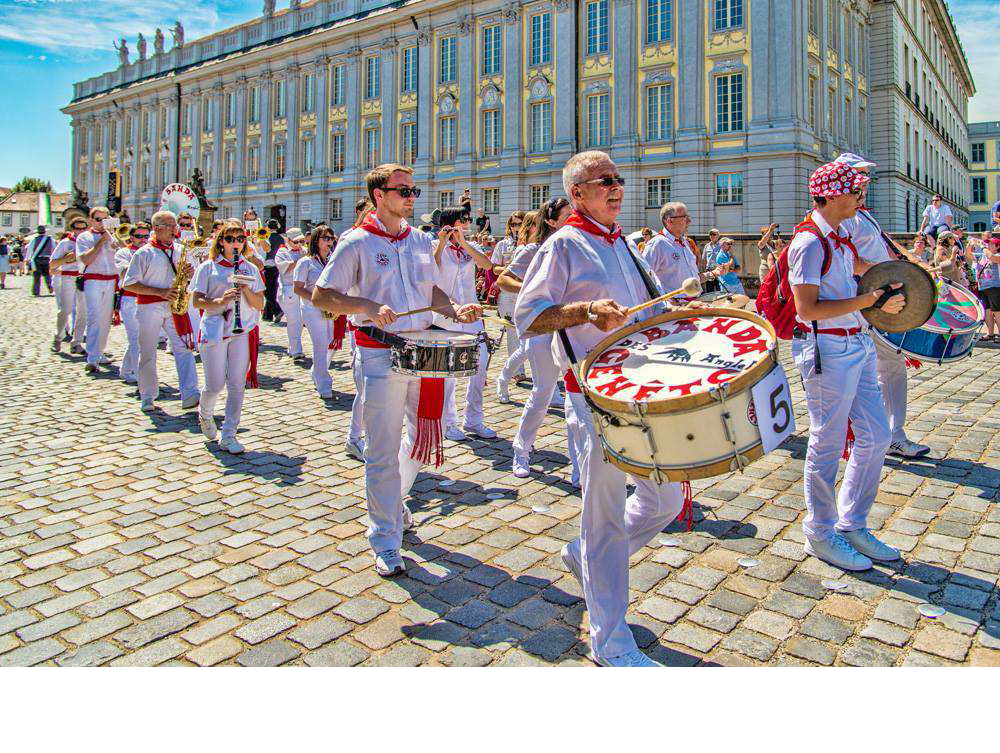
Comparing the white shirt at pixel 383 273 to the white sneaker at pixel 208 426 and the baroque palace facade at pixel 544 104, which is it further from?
the baroque palace facade at pixel 544 104

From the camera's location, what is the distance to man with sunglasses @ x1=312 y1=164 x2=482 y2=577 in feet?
14.4

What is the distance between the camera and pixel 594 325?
3260mm

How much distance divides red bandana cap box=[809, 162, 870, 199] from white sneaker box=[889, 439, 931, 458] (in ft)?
9.89

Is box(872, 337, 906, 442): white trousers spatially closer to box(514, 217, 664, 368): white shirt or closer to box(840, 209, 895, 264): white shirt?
box(840, 209, 895, 264): white shirt

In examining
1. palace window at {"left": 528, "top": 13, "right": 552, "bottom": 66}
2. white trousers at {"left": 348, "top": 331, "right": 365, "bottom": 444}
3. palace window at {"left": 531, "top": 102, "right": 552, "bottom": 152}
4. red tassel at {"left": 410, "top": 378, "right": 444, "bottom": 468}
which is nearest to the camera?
white trousers at {"left": 348, "top": 331, "right": 365, "bottom": 444}

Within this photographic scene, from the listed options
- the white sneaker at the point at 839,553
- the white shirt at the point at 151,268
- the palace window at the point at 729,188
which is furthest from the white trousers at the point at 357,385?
the palace window at the point at 729,188

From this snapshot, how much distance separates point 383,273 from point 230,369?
3.19 metres

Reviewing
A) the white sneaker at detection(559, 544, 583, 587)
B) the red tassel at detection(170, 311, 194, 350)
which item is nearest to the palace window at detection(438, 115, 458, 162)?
the red tassel at detection(170, 311, 194, 350)

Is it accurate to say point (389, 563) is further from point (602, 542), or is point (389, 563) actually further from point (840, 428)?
point (840, 428)

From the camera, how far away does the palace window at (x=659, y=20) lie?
108 feet

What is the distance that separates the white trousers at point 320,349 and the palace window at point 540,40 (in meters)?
30.2

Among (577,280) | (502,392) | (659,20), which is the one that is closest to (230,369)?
(502,392)
